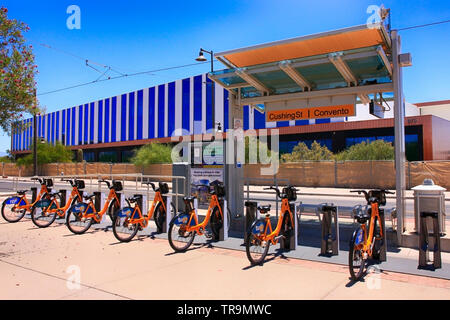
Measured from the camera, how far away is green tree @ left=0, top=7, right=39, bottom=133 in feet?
23.8

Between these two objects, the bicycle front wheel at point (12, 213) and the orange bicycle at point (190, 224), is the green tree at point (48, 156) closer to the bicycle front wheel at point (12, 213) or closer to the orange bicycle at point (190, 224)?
the bicycle front wheel at point (12, 213)

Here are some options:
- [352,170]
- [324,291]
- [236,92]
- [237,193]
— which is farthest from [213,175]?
[352,170]

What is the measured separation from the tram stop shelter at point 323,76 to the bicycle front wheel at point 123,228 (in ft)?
8.58

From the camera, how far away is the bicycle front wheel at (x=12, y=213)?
397 inches

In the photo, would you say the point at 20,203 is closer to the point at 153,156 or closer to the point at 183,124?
the point at 153,156

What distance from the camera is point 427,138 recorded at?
33375mm

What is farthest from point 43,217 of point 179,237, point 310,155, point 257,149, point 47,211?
point 310,155

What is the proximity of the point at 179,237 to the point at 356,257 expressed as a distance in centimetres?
317

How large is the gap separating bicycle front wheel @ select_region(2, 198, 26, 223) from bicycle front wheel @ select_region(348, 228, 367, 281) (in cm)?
899

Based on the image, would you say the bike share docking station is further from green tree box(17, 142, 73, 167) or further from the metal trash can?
green tree box(17, 142, 73, 167)

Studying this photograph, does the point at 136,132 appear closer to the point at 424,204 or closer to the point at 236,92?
the point at 236,92

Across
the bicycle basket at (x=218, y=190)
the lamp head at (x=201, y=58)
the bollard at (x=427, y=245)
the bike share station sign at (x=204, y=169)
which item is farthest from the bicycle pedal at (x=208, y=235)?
the lamp head at (x=201, y=58)

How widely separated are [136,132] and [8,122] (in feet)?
145

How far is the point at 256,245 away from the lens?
5.93 m
